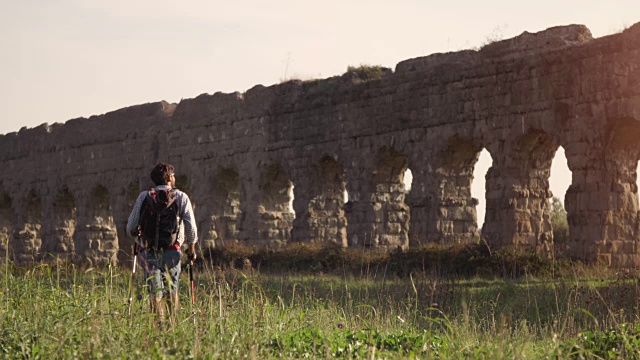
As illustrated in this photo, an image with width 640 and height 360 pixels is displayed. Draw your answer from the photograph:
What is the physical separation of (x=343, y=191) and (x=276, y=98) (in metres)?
2.92

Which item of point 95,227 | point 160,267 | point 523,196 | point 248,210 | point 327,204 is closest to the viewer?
point 160,267

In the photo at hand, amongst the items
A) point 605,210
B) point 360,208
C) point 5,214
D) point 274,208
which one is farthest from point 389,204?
point 5,214

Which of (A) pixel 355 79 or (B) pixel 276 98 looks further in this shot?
(B) pixel 276 98

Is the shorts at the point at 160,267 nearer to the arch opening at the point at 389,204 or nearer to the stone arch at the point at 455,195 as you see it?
the stone arch at the point at 455,195

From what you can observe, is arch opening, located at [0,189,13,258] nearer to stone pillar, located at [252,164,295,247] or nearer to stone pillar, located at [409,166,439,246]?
stone pillar, located at [252,164,295,247]

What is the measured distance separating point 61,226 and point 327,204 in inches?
519

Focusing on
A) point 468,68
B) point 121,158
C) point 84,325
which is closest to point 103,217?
point 121,158

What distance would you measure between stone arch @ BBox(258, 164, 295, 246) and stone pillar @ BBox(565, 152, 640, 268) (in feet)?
31.2

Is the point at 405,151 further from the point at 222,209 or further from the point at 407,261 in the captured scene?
the point at 222,209

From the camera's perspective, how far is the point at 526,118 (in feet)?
65.7

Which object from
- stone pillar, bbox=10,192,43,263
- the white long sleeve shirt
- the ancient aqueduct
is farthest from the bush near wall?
stone pillar, bbox=10,192,43,263

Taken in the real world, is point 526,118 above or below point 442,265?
above

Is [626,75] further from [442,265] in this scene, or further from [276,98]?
[276,98]

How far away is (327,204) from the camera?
1003 inches
